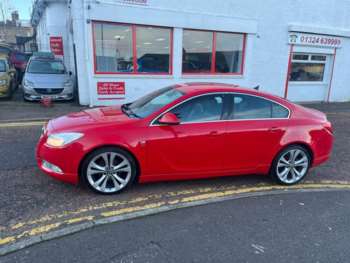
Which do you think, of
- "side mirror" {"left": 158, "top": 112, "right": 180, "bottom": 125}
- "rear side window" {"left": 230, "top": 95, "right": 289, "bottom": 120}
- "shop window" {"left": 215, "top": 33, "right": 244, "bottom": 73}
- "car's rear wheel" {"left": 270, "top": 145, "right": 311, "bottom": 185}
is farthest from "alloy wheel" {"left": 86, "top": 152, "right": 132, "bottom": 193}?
"shop window" {"left": 215, "top": 33, "right": 244, "bottom": 73}

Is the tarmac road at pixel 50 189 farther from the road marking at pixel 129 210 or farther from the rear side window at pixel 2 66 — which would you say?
the rear side window at pixel 2 66

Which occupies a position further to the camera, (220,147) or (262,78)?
(262,78)

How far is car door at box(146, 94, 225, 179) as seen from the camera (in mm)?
3941

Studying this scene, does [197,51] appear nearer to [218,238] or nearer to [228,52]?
[228,52]

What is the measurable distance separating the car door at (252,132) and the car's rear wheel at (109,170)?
1435 mm

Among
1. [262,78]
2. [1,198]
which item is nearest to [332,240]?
[1,198]

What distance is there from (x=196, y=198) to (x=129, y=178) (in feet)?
3.17

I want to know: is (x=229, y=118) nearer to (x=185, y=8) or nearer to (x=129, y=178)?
(x=129, y=178)

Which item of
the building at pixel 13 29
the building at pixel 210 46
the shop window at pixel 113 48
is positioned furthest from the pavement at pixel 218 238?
the building at pixel 13 29

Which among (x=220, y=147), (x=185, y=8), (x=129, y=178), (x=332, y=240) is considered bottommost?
(x=332, y=240)

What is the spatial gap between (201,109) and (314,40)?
11157mm

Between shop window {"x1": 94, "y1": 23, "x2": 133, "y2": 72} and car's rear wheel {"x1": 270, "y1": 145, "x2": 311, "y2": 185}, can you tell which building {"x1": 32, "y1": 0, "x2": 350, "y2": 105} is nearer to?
shop window {"x1": 94, "y1": 23, "x2": 133, "y2": 72}

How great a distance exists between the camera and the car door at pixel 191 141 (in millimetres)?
3941

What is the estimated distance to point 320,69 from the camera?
46.0ft
